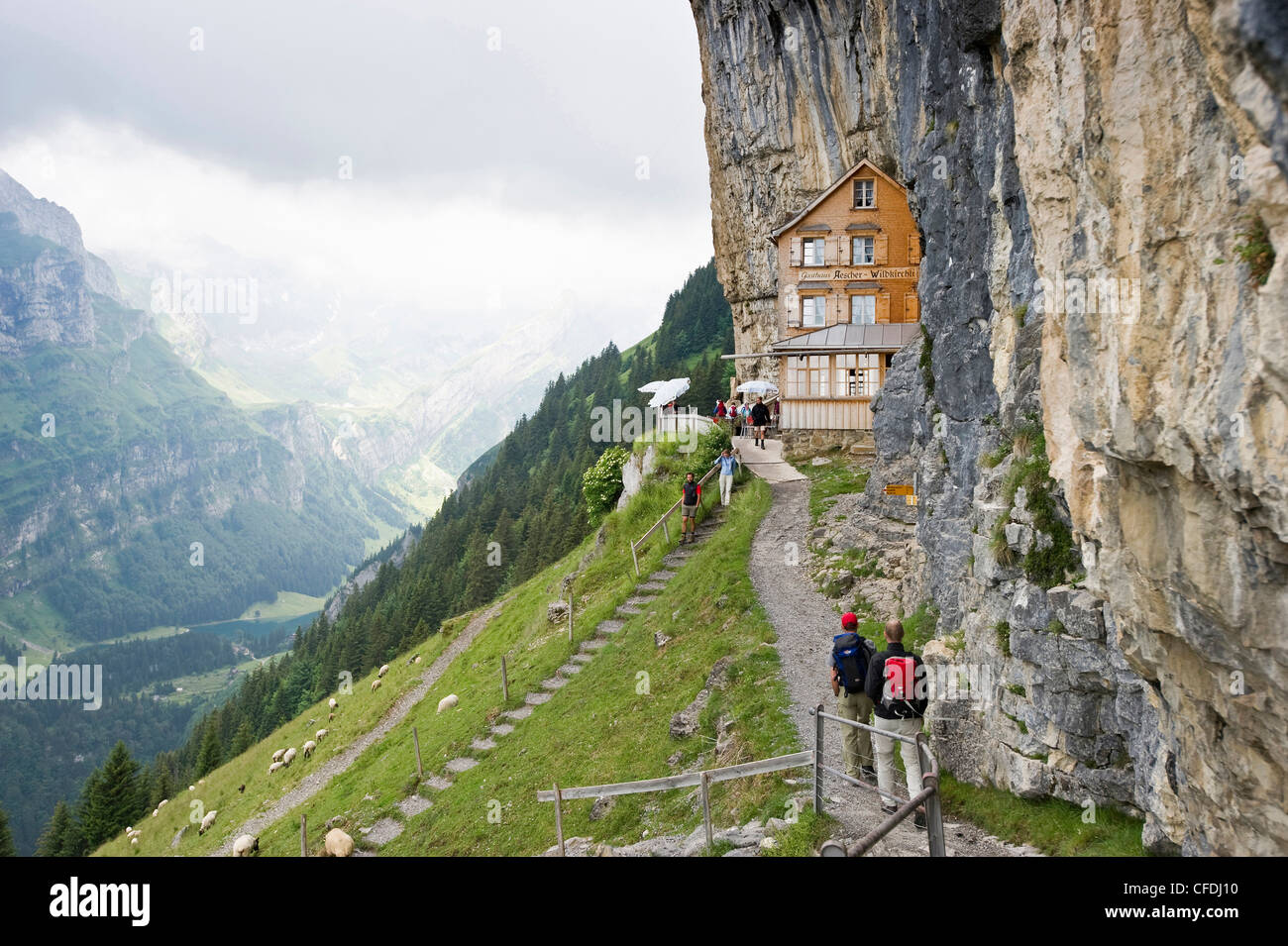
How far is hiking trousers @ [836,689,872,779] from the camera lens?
12133 millimetres

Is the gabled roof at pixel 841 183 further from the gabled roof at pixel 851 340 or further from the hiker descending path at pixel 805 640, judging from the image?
the hiker descending path at pixel 805 640

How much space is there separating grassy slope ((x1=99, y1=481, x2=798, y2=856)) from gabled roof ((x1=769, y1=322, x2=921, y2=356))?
7.82m

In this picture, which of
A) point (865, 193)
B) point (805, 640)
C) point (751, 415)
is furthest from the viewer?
point (865, 193)

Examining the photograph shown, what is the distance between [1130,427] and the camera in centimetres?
750

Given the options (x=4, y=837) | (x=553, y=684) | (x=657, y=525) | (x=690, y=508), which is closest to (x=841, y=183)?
(x=690, y=508)

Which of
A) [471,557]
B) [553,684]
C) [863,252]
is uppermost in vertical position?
[863,252]

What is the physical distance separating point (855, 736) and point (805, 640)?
29.8 feet

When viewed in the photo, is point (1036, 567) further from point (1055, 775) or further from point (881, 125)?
point (881, 125)

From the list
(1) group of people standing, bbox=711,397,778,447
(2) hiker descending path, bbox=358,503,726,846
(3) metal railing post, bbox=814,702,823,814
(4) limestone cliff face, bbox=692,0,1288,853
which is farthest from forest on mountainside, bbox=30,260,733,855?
(3) metal railing post, bbox=814,702,823,814

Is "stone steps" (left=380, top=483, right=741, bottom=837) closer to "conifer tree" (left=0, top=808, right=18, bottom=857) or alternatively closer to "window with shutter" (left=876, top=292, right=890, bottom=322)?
"window with shutter" (left=876, top=292, right=890, bottom=322)

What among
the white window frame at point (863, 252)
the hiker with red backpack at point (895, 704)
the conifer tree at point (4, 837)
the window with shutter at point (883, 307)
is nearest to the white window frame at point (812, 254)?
the white window frame at point (863, 252)

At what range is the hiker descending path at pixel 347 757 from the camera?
1293 inches

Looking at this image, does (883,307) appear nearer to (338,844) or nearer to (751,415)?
(751,415)

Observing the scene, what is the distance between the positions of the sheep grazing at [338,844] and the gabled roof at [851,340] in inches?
1057
